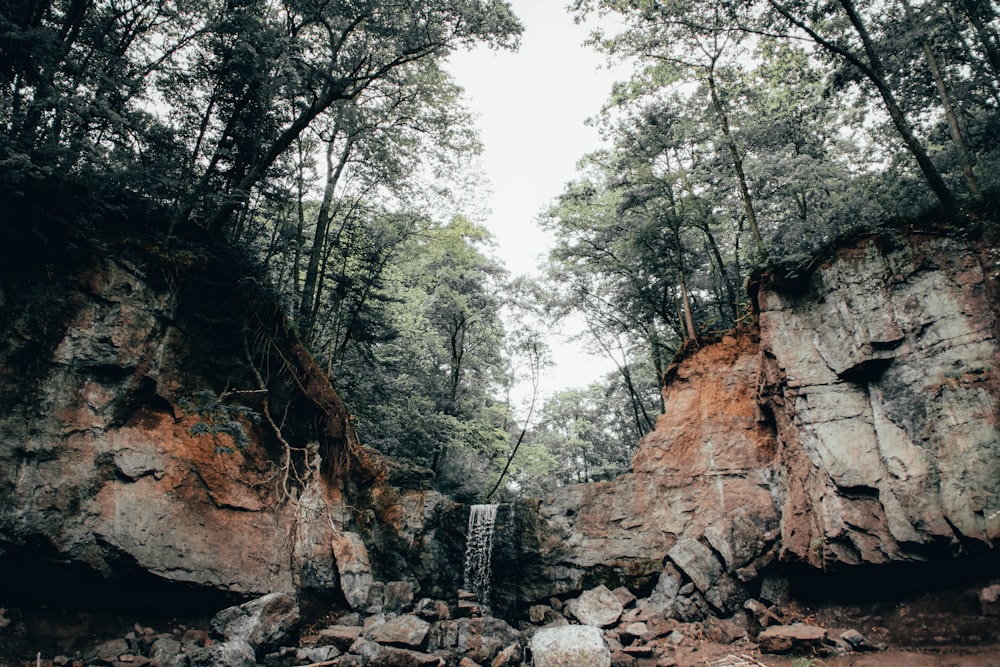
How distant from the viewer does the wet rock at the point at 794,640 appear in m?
6.51

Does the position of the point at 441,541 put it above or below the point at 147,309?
below

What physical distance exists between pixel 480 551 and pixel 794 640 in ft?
23.7

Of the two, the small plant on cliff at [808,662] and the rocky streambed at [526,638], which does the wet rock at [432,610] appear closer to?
the rocky streambed at [526,638]

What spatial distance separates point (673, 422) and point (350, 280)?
8.91 metres

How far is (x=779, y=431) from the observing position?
919 centimetres

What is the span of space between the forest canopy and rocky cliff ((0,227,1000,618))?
1177mm


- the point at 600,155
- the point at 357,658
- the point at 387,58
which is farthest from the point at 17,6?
the point at 600,155

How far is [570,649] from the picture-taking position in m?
6.75

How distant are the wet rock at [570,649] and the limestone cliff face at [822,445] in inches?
118

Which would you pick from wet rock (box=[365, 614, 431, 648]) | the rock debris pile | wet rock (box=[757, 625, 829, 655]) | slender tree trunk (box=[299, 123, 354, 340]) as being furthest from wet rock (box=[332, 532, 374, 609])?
wet rock (box=[757, 625, 829, 655])

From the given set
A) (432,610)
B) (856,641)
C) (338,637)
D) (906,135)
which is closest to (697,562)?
(856,641)

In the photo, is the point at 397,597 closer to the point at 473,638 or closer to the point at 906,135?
the point at 473,638

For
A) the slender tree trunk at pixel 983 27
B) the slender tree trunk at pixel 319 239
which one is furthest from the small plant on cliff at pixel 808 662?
the slender tree trunk at pixel 983 27

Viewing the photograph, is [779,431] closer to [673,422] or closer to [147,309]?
[673,422]
